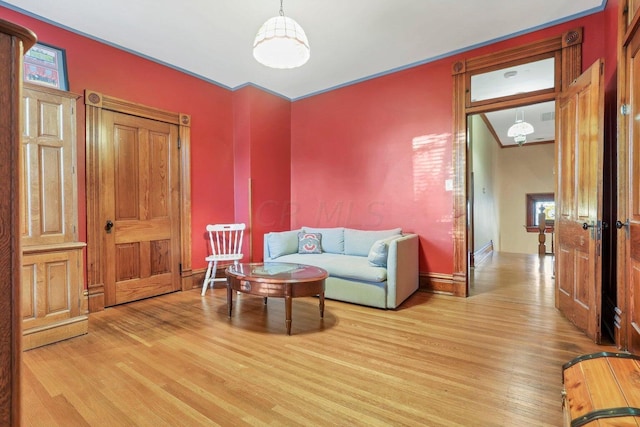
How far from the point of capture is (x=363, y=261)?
369 cm

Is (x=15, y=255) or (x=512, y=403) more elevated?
(x=15, y=255)

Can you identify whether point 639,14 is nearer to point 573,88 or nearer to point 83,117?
point 573,88

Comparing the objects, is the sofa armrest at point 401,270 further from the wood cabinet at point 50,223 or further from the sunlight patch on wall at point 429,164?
the wood cabinet at point 50,223

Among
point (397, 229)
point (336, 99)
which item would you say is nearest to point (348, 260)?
point (397, 229)

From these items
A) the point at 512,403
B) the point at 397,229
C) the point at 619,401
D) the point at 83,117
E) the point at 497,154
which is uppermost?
the point at 497,154

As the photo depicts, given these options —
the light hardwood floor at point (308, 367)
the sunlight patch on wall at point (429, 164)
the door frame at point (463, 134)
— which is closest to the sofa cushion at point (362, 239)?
the sunlight patch on wall at point (429, 164)

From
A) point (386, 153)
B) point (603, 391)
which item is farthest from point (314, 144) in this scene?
point (603, 391)

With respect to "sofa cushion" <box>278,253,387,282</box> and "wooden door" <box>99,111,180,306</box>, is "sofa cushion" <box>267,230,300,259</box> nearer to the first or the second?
"sofa cushion" <box>278,253,387,282</box>

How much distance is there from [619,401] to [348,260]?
278cm

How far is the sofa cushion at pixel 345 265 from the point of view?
10.9 ft

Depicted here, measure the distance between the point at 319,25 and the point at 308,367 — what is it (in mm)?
3115

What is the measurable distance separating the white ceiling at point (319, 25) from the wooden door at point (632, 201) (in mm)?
1334

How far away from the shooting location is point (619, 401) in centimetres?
105

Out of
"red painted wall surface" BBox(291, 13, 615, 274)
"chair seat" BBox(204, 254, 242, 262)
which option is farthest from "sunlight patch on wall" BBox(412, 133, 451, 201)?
"chair seat" BBox(204, 254, 242, 262)
